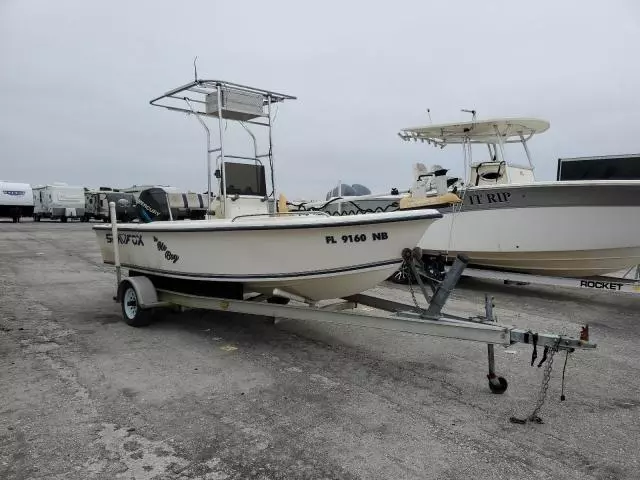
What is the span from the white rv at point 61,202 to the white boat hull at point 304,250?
98.6 ft

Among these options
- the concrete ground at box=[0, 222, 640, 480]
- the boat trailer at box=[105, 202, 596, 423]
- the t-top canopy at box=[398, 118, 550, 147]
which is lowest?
→ the concrete ground at box=[0, 222, 640, 480]

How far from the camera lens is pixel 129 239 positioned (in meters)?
6.05

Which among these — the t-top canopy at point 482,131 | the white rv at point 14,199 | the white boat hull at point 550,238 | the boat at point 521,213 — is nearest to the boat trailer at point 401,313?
the boat at point 521,213

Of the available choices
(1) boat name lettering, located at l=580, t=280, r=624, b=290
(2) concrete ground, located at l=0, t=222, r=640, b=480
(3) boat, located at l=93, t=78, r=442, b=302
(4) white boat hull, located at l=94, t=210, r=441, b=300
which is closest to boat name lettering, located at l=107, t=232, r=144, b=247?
(3) boat, located at l=93, t=78, r=442, b=302

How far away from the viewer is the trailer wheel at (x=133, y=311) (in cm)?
557

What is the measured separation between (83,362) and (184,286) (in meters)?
1.53

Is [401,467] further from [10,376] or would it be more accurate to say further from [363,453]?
[10,376]

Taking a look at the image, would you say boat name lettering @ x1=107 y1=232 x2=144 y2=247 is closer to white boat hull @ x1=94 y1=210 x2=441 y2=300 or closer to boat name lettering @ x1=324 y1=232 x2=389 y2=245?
white boat hull @ x1=94 y1=210 x2=441 y2=300

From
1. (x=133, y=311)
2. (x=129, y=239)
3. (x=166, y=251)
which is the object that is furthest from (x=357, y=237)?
(x=129, y=239)

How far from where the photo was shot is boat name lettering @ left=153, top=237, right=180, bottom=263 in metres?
5.28

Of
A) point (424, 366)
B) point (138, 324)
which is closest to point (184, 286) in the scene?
point (138, 324)

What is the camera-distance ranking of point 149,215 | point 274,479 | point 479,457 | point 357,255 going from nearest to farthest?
point 274,479 < point 479,457 < point 357,255 < point 149,215

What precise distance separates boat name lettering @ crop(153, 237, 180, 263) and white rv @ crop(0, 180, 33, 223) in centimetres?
2858

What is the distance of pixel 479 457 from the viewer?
278 centimetres
